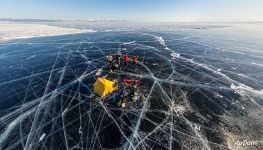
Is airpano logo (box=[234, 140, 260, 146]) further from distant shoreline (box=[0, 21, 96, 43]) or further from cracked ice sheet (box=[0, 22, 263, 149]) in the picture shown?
distant shoreline (box=[0, 21, 96, 43])

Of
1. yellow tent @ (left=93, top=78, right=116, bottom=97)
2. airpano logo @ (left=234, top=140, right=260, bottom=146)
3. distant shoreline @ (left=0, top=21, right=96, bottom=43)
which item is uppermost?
yellow tent @ (left=93, top=78, right=116, bottom=97)

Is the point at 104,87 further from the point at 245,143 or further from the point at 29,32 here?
the point at 29,32

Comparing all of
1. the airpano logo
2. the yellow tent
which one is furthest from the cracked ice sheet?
the yellow tent

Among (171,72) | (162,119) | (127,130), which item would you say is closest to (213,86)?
(171,72)

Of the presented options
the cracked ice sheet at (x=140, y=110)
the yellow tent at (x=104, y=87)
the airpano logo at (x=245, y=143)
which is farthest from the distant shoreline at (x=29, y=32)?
the airpano logo at (x=245, y=143)

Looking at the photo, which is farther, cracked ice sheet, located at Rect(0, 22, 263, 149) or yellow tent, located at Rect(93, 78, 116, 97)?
yellow tent, located at Rect(93, 78, 116, 97)

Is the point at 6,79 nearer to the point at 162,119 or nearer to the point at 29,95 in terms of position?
the point at 29,95

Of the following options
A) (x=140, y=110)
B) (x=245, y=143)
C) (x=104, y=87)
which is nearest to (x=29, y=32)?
(x=104, y=87)

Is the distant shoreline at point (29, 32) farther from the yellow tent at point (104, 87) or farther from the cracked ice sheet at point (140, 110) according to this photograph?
the yellow tent at point (104, 87)
